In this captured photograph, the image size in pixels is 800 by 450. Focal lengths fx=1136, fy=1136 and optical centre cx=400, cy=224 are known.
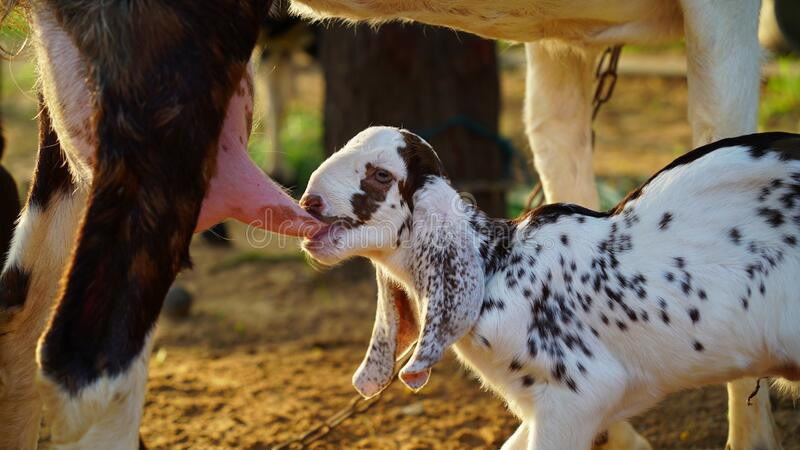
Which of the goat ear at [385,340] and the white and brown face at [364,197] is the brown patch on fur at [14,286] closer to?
the white and brown face at [364,197]

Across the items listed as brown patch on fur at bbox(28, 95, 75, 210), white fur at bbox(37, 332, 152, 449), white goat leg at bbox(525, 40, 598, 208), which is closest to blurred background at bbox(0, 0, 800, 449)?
brown patch on fur at bbox(28, 95, 75, 210)

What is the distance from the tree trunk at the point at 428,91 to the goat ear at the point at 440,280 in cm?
333

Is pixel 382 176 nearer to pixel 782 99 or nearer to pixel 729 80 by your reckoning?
Answer: pixel 729 80

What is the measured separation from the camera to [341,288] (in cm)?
710

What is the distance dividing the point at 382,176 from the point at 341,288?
12.2 feet

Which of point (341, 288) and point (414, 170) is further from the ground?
point (414, 170)

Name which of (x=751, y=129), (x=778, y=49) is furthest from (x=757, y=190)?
(x=778, y=49)

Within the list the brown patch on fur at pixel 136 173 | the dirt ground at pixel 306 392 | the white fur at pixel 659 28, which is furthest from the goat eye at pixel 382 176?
the dirt ground at pixel 306 392

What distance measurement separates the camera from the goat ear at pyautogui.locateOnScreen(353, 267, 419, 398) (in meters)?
3.57

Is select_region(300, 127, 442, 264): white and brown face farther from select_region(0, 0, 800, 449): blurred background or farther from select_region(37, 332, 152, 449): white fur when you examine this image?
select_region(37, 332, 152, 449): white fur

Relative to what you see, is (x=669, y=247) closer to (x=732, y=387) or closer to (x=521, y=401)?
(x=521, y=401)

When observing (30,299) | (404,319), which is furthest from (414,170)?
(30,299)

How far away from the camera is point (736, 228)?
3178mm

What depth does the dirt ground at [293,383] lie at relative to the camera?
178 inches
